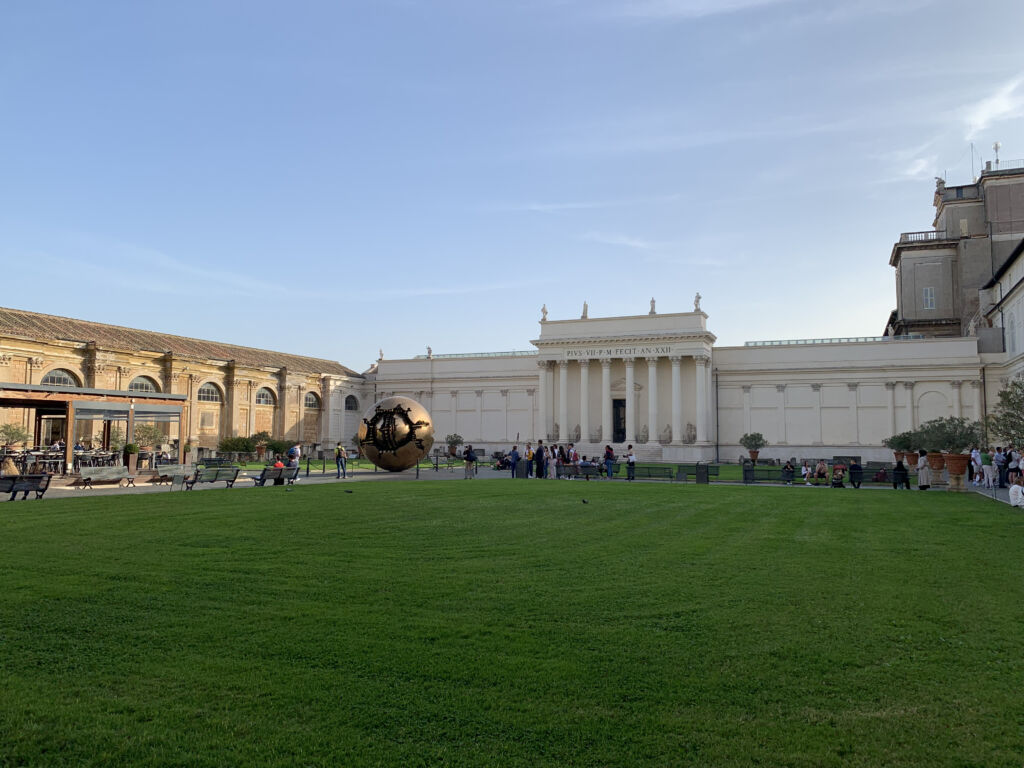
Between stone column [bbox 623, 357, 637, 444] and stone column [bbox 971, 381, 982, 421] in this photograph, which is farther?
stone column [bbox 623, 357, 637, 444]

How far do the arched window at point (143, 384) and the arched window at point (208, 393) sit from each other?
3.48 meters

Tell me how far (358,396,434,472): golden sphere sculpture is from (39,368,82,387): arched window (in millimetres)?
23274

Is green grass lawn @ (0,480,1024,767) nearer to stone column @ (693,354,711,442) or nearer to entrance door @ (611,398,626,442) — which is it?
stone column @ (693,354,711,442)

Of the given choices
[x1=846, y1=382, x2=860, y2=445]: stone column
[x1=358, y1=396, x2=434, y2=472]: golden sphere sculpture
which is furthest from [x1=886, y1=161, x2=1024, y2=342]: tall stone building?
[x1=358, y1=396, x2=434, y2=472]: golden sphere sculpture

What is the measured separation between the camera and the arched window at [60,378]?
41131 mm

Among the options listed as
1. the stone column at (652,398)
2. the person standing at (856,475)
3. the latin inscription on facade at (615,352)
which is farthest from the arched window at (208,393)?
the person standing at (856,475)

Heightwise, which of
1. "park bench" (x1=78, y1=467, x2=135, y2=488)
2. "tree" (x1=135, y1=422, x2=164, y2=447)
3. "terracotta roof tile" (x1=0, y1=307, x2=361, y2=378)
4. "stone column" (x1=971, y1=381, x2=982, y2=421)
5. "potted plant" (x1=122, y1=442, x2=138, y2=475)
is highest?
"terracotta roof tile" (x1=0, y1=307, x2=361, y2=378)

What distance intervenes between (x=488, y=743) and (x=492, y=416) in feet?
195

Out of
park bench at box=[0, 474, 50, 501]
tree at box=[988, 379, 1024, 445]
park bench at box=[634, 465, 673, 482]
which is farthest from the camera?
park bench at box=[634, 465, 673, 482]

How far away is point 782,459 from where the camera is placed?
5212 cm

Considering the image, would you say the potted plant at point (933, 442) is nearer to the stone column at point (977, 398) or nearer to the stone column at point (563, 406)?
the stone column at point (977, 398)

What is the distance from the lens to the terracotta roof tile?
41.5 metres

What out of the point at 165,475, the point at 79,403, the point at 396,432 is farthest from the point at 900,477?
the point at 79,403

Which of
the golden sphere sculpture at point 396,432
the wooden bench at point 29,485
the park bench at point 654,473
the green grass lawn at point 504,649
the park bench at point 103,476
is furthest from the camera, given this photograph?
the park bench at point 654,473
